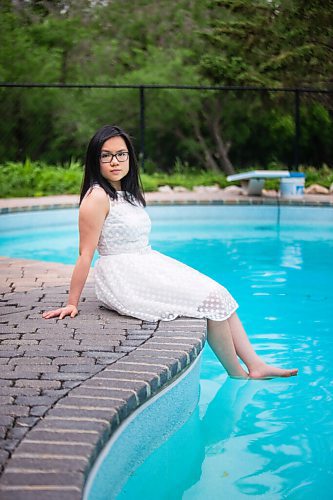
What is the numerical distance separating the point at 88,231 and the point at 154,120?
10659mm

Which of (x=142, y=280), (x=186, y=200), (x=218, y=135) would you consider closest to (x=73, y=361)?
(x=142, y=280)

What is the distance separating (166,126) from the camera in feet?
45.1

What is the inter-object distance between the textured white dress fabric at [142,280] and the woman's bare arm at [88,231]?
7cm

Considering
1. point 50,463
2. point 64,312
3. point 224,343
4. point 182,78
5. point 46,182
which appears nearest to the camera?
point 50,463

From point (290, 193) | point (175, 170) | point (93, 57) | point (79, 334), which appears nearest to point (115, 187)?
point (79, 334)

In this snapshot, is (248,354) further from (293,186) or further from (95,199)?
(293,186)


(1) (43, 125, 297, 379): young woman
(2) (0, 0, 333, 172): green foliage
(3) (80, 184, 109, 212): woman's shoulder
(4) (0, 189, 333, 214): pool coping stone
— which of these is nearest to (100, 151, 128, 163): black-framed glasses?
(1) (43, 125, 297, 379): young woman

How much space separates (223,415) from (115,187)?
1.10 metres

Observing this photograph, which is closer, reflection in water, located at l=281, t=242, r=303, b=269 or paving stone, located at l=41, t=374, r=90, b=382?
paving stone, located at l=41, t=374, r=90, b=382

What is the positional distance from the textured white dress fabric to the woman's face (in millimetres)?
112

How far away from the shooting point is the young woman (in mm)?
3127

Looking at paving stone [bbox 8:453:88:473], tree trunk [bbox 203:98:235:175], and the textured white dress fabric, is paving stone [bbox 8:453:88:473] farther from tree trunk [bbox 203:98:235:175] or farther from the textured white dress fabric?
tree trunk [bbox 203:98:235:175]

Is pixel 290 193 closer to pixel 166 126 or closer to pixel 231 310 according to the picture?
pixel 166 126

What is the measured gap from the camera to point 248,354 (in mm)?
3199
